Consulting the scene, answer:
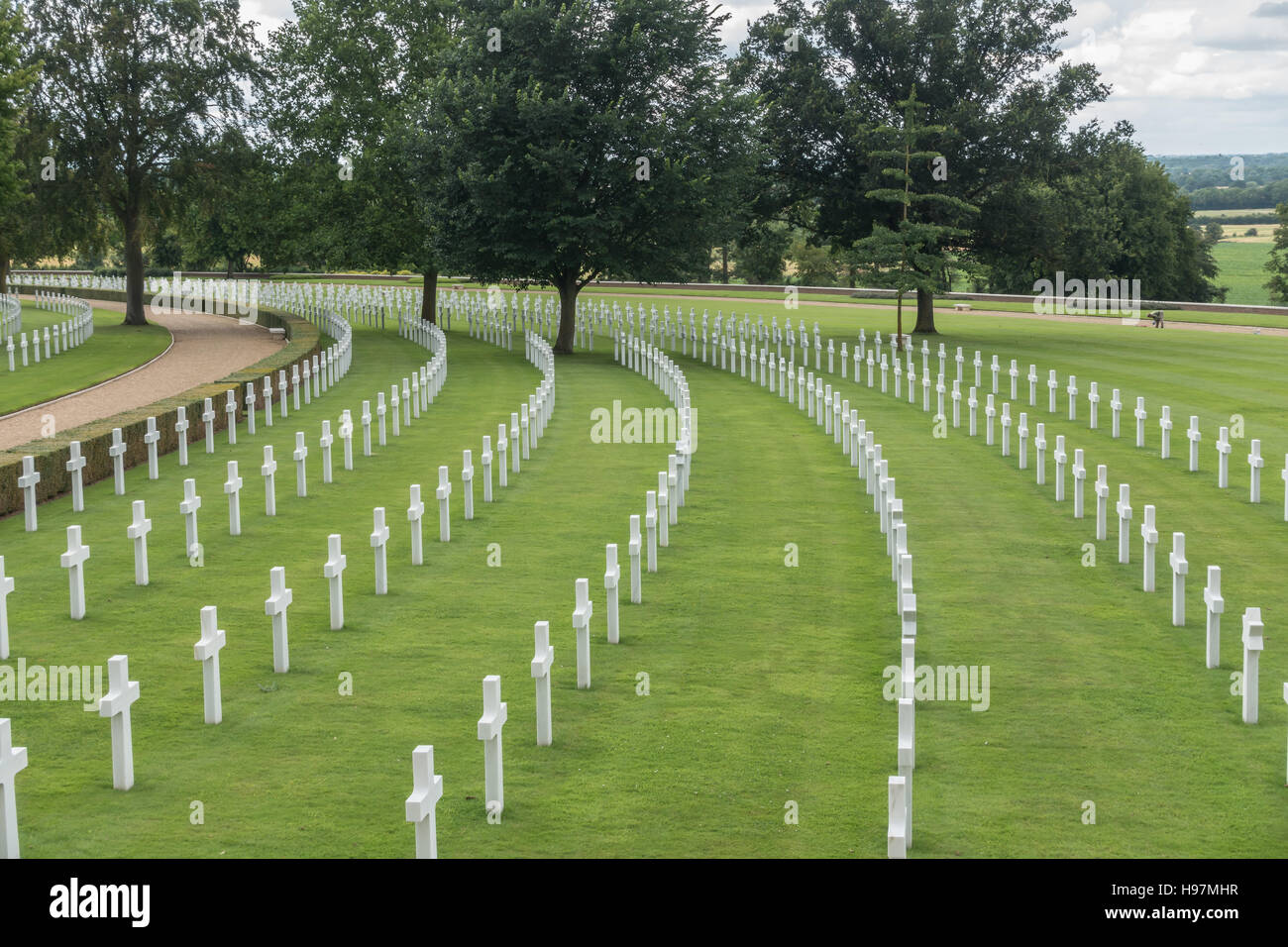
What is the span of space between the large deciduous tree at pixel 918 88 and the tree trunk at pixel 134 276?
2378 centimetres

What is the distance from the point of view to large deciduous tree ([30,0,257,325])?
53.8 metres

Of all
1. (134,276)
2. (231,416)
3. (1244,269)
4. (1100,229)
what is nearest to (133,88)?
(134,276)

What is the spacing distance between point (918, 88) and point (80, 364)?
29.9 metres

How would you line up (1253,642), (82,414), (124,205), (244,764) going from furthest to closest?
(124,205) → (82,414) → (1253,642) → (244,764)

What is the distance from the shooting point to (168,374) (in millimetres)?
37219

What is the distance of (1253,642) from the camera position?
32.4 ft

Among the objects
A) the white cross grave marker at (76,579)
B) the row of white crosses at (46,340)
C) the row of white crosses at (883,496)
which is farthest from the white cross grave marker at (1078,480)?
the row of white crosses at (46,340)

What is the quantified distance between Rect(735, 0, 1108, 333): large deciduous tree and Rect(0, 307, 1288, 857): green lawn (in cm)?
3310

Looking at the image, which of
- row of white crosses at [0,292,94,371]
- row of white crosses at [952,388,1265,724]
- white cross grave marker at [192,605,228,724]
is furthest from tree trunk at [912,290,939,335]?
white cross grave marker at [192,605,228,724]

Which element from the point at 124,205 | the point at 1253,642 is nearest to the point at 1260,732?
the point at 1253,642

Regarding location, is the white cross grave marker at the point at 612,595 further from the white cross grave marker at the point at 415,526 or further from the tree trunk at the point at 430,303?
the tree trunk at the point at 430,303

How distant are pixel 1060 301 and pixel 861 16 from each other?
80.2 ft

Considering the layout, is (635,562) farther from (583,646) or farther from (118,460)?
(118,460)

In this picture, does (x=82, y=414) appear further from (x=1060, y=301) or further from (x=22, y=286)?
(x=22, y=286)
